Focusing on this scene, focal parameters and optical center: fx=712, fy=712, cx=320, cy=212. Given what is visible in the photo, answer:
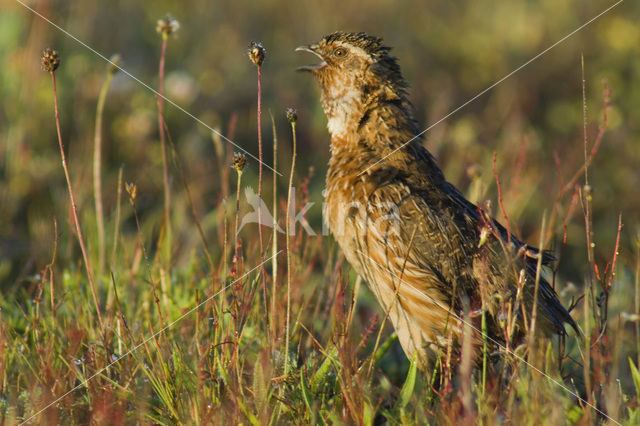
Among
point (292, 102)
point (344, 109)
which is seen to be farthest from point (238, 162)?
point (292, 102)

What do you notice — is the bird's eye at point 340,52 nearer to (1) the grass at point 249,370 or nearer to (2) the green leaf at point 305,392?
(1) the grass at point 249,370

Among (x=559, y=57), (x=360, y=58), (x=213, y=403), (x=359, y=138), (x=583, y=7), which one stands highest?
(x=583, y=7)

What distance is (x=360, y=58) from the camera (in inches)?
166

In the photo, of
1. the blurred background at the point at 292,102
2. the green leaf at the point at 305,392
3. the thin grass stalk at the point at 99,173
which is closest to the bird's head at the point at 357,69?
the blurred background at the point at 292,102

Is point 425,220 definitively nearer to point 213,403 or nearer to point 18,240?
point 213,403

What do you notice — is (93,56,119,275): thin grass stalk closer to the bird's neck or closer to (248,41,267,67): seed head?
(248,41,267,67): seed head

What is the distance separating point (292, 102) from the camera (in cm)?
821

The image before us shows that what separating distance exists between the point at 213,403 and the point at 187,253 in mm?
2411

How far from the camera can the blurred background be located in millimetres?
6062

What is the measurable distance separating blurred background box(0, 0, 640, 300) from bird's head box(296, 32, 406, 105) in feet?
3.01

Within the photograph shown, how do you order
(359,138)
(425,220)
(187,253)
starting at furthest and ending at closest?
1. (187,253)
2. (359,138)
3. (425,220)

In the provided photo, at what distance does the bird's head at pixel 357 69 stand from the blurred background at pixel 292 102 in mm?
916

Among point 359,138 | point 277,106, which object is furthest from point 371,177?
point 277,106

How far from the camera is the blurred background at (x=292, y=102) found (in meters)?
6.06
